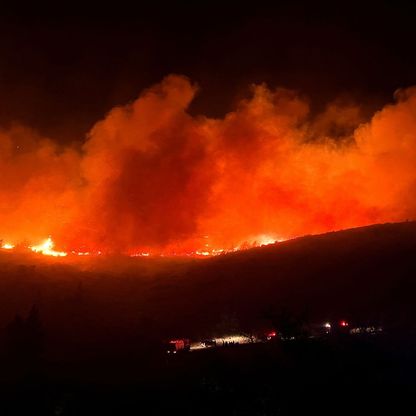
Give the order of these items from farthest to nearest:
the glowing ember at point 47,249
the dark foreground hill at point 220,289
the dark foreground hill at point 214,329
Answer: the glowing ember at point 47,249 < the dark foreground hill at point 220,289 < the dark foreground hill at point 214,329

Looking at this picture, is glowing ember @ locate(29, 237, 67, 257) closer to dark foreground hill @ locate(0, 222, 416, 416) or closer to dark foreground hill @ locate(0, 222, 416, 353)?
dark foreground hill @ locate(0, 222, 416, 353)

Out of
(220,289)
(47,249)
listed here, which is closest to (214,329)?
(220,289)

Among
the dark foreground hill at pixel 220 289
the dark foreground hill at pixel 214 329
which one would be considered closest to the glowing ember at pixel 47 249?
the dark foreground hill at pixel 220 289

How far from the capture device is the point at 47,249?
5934 centimetres

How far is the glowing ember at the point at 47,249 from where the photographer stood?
182ft

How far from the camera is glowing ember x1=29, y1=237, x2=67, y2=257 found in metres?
55.4

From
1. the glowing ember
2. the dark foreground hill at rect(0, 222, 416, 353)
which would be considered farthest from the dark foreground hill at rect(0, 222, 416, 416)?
the glowing ember

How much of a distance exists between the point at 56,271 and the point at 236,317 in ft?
66.1

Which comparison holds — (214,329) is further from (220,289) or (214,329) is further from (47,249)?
(47,249)

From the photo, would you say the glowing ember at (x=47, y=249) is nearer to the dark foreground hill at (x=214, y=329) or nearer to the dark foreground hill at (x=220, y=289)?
the dark foreground hill at (x=220, y=289)

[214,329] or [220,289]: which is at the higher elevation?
[220,289]

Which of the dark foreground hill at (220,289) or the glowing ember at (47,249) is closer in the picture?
the dark foreground hill at (220,289)

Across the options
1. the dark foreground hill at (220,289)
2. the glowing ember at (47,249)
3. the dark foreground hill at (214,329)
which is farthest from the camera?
the glowing ember at (47,249)

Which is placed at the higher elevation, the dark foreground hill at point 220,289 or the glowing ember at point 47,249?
the glowing ember at point 47,249
